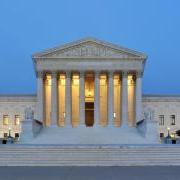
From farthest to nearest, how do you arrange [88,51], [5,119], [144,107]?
1. [5,119]
2. [144,107]
3. [88,51]

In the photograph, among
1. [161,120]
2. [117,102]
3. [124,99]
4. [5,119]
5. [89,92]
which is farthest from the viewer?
[161,120]

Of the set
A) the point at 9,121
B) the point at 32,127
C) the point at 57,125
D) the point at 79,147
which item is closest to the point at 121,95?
the point at 57,125

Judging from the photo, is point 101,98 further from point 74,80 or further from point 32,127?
point 32,127

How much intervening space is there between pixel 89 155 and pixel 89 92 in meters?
38.0

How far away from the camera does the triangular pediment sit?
2468 inches

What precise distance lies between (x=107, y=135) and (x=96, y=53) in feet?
44.5

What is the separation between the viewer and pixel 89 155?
108 feet

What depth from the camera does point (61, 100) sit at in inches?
2697

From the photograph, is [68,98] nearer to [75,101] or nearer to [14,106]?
[75,101]

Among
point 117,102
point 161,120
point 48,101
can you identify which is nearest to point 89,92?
point 117,102

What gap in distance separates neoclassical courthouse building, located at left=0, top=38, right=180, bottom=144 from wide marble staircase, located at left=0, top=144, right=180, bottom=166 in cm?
1840

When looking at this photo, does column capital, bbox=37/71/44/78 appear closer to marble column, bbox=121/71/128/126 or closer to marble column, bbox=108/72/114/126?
marble column, bbox=108/72/114/126

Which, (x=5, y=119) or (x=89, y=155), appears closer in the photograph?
(x=89, y=155)

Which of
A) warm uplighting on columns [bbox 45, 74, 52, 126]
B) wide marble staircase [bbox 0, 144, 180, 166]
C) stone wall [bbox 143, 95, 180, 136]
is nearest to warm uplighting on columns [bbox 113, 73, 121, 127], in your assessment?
warm uplighting on columns [bbox 45, 74, 52, 126]
